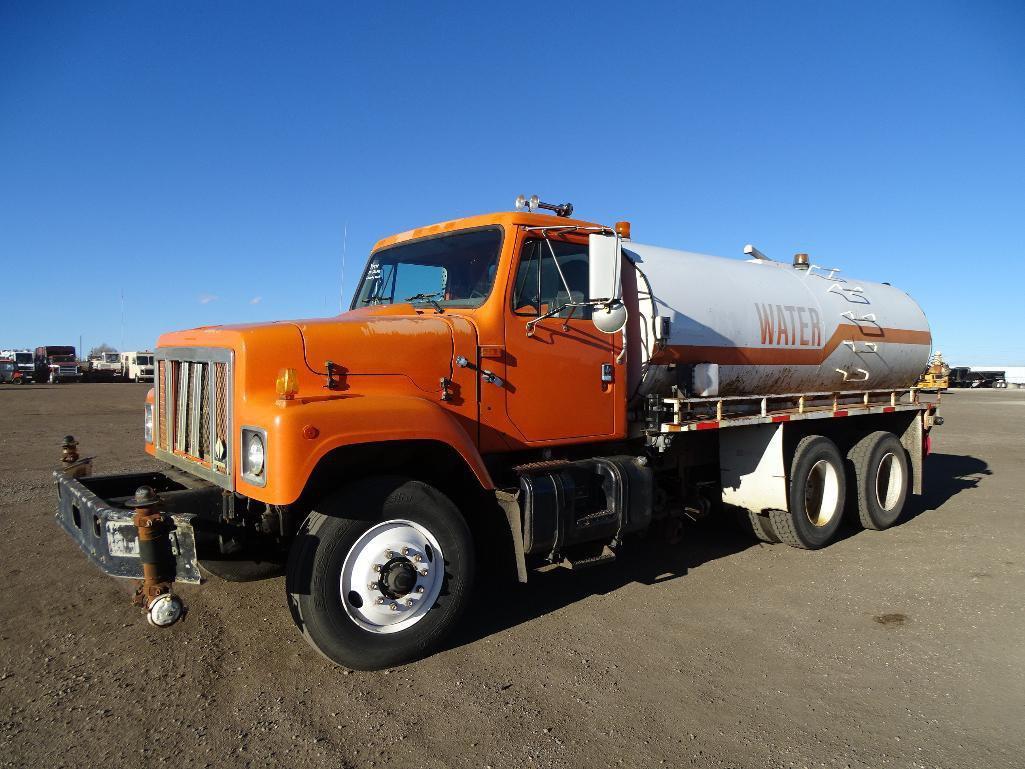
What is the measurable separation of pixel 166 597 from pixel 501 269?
2738 millimetres

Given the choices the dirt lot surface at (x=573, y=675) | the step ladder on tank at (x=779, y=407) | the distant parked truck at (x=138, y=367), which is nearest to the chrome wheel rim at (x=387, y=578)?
the dirt lot surface at (x=573, y=675)

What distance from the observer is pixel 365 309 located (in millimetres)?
5410

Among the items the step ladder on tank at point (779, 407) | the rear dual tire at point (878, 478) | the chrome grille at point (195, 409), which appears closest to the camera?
the chrome grille at point (195, 409)

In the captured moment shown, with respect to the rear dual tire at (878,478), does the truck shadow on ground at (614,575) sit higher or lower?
lower

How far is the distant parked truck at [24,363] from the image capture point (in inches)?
1869

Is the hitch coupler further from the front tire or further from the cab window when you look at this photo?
the front tire

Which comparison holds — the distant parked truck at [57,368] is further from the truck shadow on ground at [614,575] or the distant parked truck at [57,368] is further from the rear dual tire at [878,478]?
the rear dual tire at [878,478]

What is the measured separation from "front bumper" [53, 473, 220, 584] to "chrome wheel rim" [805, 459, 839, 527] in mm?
5547

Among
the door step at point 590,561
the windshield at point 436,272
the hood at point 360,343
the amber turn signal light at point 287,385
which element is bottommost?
the door step at point 590,561

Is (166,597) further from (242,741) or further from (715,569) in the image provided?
(715,569)

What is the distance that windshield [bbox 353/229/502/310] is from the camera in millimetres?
4820

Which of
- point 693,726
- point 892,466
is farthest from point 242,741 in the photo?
point 892,466

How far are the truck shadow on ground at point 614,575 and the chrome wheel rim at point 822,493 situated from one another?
0.57 meters

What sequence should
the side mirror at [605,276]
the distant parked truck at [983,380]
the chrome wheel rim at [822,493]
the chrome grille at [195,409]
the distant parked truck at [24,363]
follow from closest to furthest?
the chrome grille at [195,409]
the side mirror at [605,276]
the chrome wheel rim at [822,493]
the distant parked truck at [24,363]
the distant parked truck at [983,380]
